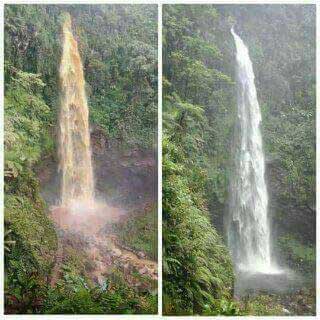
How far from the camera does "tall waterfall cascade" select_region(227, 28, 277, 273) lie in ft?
17.1

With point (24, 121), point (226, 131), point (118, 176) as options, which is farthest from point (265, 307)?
point (24, 121)

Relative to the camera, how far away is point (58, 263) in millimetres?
4977

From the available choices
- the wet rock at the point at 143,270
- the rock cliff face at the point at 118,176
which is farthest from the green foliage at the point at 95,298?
the rock cliff face at the point at 118,176

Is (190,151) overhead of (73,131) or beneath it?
beneath

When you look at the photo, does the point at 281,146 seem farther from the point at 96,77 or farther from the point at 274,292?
the point at 96,77

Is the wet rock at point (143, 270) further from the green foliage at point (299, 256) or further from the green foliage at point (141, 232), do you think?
the green foliage at point (299, 256)

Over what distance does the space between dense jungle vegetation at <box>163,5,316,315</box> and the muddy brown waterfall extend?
0.83 m

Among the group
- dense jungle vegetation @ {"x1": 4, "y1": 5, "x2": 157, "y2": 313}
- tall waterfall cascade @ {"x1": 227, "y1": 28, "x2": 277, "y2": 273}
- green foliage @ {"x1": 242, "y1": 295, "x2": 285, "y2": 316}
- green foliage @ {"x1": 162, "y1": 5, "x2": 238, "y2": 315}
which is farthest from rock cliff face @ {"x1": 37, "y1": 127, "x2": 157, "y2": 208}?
green foliage @ {"x1": 242, "y1": 295, "x2": 285, "y2": 316}

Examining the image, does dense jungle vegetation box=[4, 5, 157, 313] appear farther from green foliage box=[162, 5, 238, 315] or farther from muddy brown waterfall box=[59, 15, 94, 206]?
green foliage box=[162, 5, 238, 315]

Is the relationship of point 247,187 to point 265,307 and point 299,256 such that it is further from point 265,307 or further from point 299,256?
point 265,307

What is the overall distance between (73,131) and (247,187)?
1951mm

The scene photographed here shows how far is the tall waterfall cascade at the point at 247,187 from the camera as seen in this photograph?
17.1 feet

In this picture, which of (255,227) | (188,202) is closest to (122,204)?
(188,202)

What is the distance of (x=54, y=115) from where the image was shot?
5.18m
